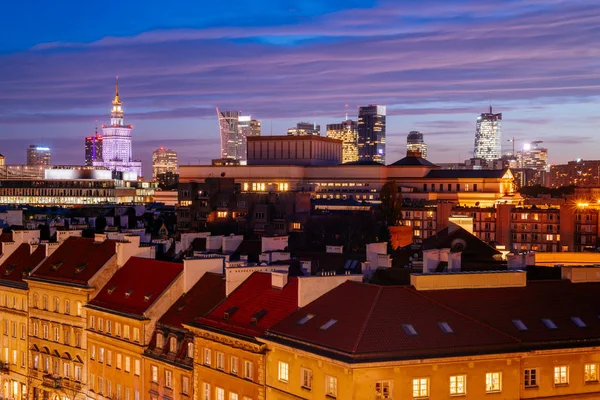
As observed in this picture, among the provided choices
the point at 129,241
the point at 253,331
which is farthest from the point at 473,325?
the point at 129,241

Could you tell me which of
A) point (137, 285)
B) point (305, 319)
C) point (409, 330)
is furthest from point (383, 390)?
point (137, 285)

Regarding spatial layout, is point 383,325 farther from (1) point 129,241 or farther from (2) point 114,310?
(1) point 129,241

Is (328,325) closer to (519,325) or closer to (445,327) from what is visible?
(445,327)

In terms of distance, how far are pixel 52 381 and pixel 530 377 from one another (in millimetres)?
42841

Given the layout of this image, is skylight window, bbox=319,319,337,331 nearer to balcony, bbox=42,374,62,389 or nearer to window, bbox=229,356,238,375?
window, bbox=229,356,238,375

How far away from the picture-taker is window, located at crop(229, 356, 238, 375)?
58062 millimetres

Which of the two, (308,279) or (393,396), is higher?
(308,279)

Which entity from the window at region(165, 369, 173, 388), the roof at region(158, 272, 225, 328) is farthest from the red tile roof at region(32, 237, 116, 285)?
the window at region(165, 369, 173, 388)

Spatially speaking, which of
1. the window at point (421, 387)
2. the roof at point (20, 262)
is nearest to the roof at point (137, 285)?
the roof at point (20, 262)

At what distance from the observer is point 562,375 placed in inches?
2079

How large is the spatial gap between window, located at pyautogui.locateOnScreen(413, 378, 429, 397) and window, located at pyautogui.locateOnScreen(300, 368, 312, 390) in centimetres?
539

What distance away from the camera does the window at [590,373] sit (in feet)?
175

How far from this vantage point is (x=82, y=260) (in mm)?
83562

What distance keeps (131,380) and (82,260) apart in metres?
16.3
